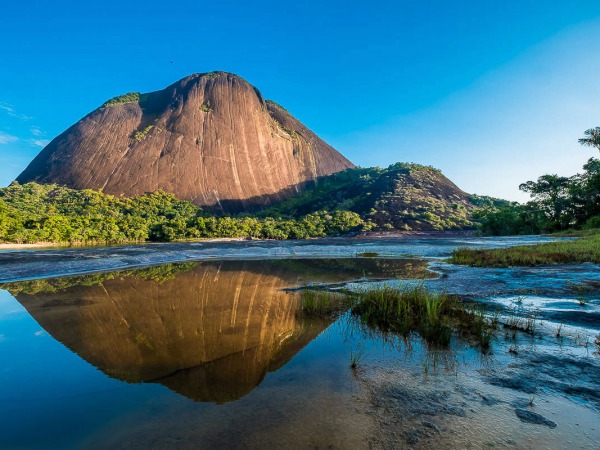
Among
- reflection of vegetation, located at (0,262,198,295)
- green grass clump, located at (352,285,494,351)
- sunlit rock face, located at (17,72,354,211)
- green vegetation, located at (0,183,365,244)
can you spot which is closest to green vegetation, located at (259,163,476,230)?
green vegetation, located at (0,183,365,244)

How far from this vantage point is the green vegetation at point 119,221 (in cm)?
5623

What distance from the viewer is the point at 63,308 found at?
9945mm

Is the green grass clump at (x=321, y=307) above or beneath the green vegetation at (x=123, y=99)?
beneath

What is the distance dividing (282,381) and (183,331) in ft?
12.1

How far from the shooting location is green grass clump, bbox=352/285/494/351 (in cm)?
647

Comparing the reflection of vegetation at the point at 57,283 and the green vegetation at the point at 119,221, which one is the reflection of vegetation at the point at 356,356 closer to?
the reflection of vegetation at the point at 57,283

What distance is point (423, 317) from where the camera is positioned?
7.54 meters

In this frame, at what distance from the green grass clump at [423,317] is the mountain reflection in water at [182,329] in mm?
1385

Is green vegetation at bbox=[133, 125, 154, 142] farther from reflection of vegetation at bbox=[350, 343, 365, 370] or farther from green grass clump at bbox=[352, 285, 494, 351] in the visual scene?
reflection of vegetation at bbox=[350, 343, 365, 370]

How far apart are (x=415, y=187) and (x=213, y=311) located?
126726 mm

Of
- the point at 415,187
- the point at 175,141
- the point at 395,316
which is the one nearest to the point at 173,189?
the point at 175,141

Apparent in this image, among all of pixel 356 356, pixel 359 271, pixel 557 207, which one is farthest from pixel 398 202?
pixel 356 356

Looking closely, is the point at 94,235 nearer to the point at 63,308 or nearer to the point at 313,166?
the point at 63,308

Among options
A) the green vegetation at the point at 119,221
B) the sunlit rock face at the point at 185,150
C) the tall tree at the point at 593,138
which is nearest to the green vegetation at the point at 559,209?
the tall tree at the point at 593,138
